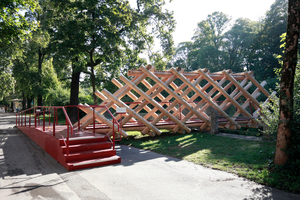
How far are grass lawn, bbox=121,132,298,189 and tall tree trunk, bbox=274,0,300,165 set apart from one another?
66 cm

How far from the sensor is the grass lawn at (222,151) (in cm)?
546

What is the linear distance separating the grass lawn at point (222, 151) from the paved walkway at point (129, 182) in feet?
1.31

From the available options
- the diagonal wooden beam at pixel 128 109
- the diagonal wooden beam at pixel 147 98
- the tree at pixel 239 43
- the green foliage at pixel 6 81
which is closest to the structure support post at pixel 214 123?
the diagonal wooden beam at pixel 147 98

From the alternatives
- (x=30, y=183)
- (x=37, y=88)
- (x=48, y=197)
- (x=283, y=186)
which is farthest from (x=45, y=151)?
(x=37, y=88)

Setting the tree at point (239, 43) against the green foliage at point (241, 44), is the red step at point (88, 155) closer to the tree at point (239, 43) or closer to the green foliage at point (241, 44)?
the green foliage at point (241, 44)

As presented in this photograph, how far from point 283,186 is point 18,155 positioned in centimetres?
807

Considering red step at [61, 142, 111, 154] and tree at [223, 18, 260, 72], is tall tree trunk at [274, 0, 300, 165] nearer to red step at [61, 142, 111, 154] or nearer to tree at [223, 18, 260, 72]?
red step at [61, 142, 111, 154]

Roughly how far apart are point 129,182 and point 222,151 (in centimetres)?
397

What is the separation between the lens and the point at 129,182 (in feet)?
16.1

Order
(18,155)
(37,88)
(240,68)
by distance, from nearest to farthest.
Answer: (18,155) → (37,88) → (240,68)

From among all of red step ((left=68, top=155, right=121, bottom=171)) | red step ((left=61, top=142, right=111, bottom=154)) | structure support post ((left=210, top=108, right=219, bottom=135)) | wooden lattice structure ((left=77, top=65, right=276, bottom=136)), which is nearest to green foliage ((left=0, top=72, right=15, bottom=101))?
wooden lattice structure ((left=77, top=65, right=276, bottom=136))

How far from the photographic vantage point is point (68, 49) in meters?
12.5

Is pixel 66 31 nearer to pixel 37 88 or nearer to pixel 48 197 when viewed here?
pixel 48 197

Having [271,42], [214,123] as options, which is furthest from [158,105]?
[271,42]
